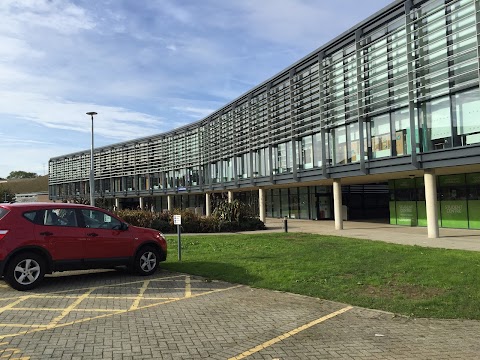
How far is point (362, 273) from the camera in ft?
31.2

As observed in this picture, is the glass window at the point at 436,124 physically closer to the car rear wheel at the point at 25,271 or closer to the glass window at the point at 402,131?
the glass window at the point at 402,131

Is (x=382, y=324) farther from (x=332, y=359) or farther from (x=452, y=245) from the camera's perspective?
(x=452, y=245)

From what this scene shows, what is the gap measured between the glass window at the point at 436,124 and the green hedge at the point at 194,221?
36.3ft

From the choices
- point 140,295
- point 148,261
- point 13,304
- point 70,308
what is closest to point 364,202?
point 148,261

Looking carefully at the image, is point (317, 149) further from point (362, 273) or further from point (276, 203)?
point (362, 273)

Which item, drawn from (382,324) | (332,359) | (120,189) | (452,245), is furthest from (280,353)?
(120,189)

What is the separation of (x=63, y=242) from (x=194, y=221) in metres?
15.7

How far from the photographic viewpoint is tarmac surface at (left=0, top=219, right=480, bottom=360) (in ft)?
16.7

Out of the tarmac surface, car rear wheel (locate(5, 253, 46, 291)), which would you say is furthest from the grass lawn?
car rear wheel (locate(5, 253, 46, 291))

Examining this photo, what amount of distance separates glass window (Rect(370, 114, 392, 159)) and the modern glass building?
0.16 ft

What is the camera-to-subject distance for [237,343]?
17.8ft

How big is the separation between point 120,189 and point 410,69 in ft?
173

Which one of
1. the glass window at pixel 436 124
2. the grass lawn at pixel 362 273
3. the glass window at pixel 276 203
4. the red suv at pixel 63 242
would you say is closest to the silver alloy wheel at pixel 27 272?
the red suv at pixel 63 242

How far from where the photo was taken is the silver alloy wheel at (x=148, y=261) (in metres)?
9.87
